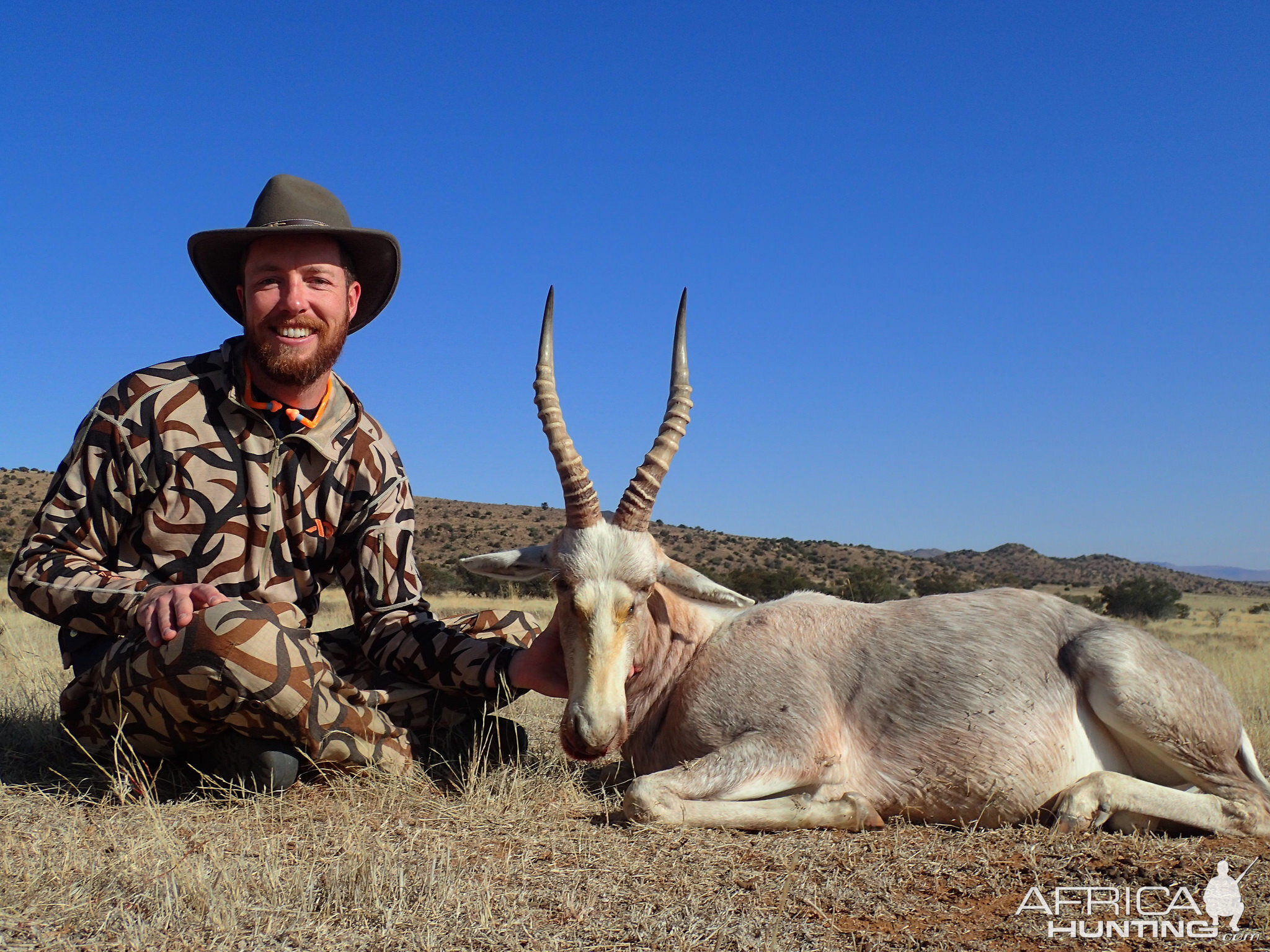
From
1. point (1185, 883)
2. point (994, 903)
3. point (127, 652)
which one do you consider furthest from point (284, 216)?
point (1185, 883)

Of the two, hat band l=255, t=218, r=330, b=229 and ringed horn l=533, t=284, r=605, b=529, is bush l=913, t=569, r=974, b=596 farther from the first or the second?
hat band l=255, t=218, r=330, b=229

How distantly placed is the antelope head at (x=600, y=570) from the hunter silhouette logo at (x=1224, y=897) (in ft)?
7.34

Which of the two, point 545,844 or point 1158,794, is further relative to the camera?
point 1158,794

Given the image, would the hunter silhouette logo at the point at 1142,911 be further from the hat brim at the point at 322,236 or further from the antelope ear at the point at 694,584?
the hat brim at the point at 322,236

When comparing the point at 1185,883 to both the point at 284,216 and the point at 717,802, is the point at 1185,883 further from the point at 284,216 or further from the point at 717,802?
the point at 284,216

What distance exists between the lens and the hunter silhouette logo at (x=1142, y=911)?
315cm

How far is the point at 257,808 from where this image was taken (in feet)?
13.0

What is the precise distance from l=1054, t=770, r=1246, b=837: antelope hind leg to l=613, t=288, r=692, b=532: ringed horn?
7.48ft

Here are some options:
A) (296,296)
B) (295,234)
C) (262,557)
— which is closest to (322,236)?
(295,234)

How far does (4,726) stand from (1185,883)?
5.98 meters

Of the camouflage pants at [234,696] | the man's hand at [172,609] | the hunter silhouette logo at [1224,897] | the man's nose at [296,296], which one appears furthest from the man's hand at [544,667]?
the hunter silhouette logo at [1224,897]

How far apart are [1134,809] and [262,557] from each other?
4.20 m

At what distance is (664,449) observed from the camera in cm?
479

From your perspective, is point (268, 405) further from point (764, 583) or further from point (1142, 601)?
point (1142, 601)
